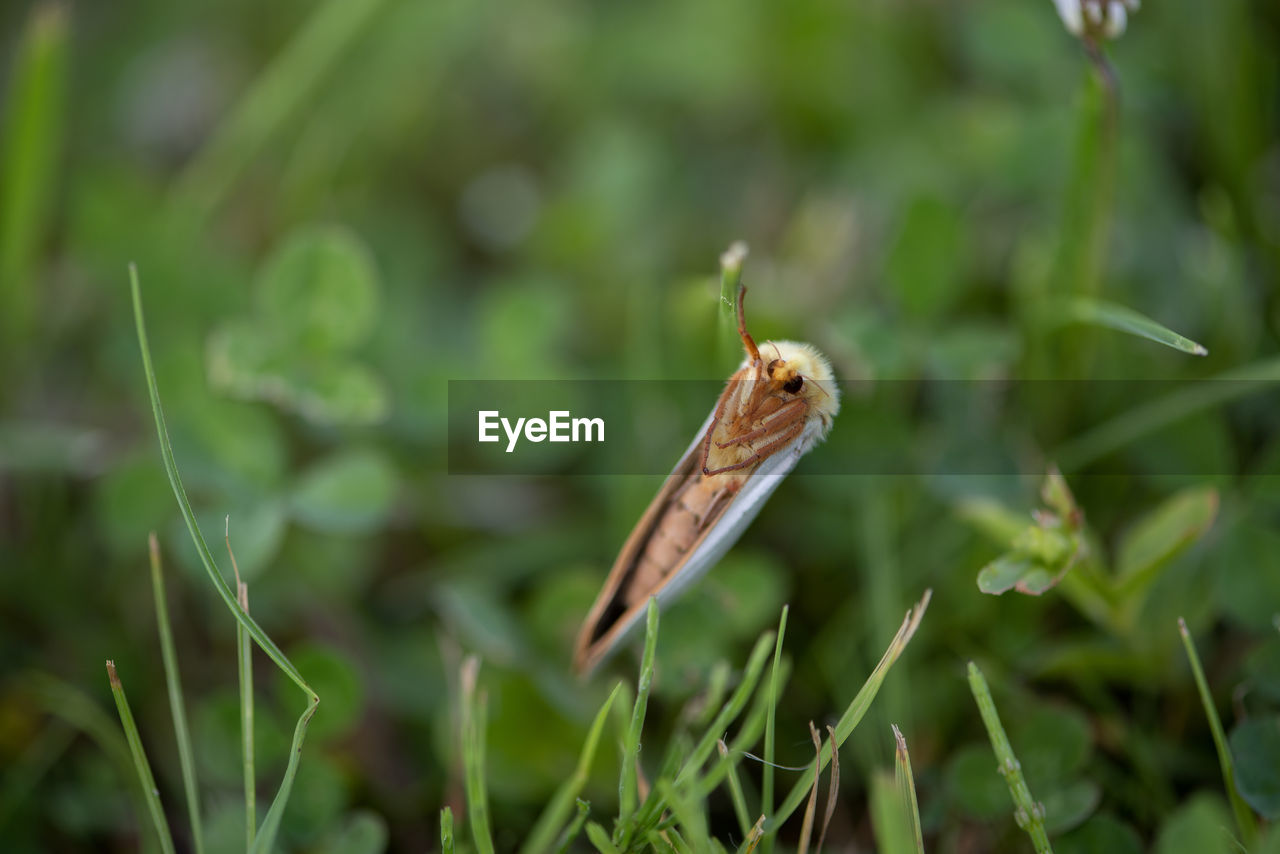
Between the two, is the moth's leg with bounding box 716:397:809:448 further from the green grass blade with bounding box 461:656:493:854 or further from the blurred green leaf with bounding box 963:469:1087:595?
the green grass blade with bounding box 461:656:493:854

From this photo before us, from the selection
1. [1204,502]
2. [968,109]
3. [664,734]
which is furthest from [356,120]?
[1204,502]

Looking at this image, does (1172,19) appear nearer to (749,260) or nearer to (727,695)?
(749,260)

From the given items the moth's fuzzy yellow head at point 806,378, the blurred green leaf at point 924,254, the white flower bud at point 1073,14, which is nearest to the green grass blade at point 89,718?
the moth's fuzzy yellow head at point 806,378

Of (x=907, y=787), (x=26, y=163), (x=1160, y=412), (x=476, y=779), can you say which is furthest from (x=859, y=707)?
(x=26, y=163)

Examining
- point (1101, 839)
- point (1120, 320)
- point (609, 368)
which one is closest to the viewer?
point (1101, 839)

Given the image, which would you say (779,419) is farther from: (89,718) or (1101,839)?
(89,718)

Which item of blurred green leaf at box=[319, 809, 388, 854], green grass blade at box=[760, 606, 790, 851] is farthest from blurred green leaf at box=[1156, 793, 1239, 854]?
blurred green leaf at box=[319, 809, 388, 854]
